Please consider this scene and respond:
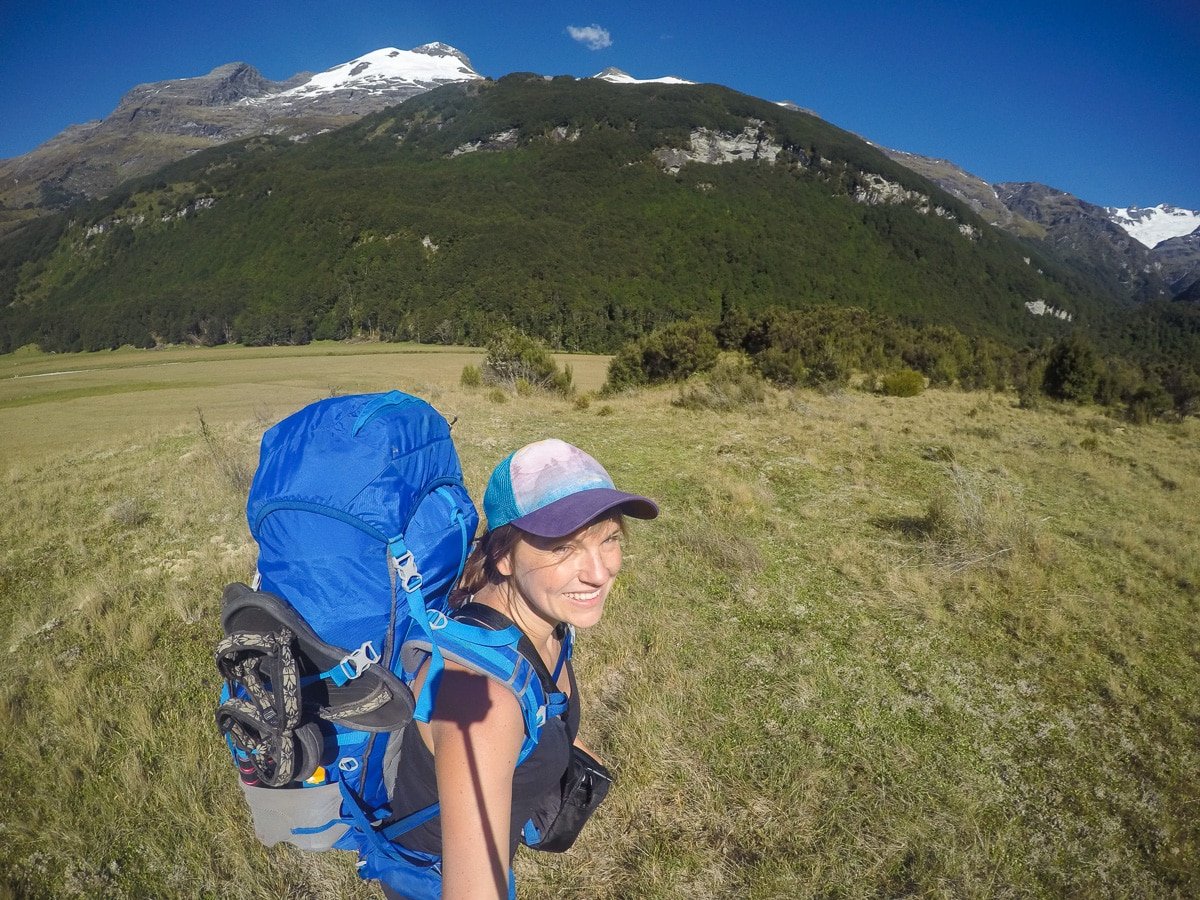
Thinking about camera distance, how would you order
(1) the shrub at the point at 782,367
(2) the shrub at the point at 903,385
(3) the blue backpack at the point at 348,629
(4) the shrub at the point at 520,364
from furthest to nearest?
(4) the shrub at the point at 520,364 < (1) the shrub at the point at 782,367 < (2) the shrub at the point at 903,385 < (3) the blue backpack at the point at 348,629

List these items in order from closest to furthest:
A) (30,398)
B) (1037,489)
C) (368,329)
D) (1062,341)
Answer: (1037,489), (1062,341), (30,398), (368,329)

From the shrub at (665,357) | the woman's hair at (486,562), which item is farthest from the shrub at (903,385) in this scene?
the woman's hair at (486,562)

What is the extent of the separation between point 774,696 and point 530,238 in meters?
133

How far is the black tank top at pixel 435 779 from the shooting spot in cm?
143

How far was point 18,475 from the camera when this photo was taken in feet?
28.2

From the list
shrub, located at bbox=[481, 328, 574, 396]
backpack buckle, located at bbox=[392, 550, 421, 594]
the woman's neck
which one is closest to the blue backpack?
backpack buckle, located at bbox=[392, 550, 421, 594]

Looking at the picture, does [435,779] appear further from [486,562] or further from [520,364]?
[520,364]

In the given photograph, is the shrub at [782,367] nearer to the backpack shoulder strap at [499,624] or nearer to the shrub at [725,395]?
the shrub at [725,395]

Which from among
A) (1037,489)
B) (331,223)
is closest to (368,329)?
(331,223)

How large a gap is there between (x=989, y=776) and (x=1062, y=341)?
68.4ft

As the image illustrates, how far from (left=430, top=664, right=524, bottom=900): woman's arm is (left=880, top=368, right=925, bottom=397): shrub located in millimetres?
18602

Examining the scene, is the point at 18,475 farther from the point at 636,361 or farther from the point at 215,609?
the point at 636,361

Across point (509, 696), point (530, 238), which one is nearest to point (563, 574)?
point (509, 696)

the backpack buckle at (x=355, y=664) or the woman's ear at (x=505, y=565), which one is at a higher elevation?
the woman's ear at (x=505, y=565)
